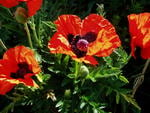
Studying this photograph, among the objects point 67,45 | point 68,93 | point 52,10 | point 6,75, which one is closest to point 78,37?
point 67,45

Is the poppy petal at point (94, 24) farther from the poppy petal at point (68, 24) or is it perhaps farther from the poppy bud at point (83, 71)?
the poppy bud at point (83, 71)

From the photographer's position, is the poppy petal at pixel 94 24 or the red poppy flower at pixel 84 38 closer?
the red poppy flower at pixel 84 38

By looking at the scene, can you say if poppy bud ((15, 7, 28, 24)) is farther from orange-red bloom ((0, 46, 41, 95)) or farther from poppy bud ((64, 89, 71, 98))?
poppy bud ((64, 89, 71, 98))

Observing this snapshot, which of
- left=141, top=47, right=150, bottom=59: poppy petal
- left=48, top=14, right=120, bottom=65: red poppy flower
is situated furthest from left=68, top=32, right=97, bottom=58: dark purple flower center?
left=141, top=47, right=150, bottom=59: poppy petal

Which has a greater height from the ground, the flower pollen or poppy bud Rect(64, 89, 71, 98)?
the flower pollen

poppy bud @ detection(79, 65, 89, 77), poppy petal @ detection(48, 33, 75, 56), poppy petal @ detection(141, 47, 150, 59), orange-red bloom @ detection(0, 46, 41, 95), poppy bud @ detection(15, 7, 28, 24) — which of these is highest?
poppy bud @ detection(15, 7, 28, 24)

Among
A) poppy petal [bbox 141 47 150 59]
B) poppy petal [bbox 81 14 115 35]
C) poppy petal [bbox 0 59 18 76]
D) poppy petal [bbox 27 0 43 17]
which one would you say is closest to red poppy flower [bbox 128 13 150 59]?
poppy petal [bbox 141 47 150 59]

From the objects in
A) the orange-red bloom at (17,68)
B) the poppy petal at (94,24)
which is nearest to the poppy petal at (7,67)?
the orange-red bloom at (17,68)

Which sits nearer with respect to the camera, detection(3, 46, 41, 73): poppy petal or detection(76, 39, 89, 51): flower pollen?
detection(3, 46, 41, 73): poppy petal
